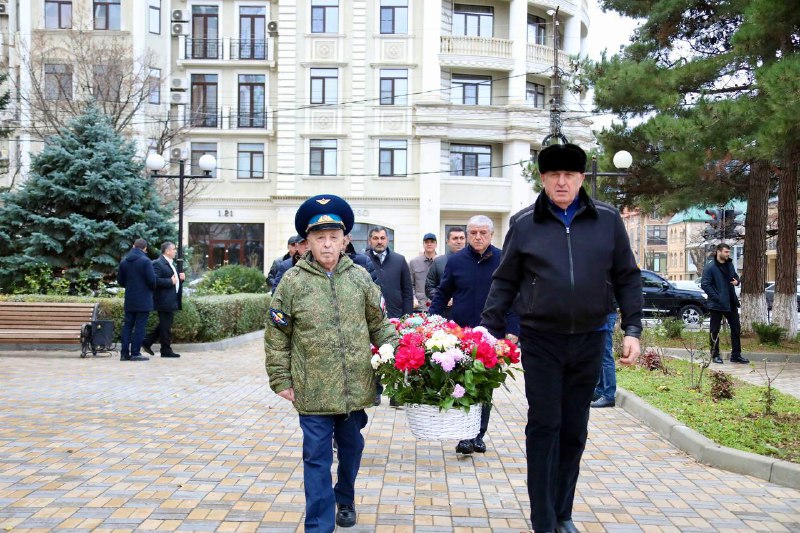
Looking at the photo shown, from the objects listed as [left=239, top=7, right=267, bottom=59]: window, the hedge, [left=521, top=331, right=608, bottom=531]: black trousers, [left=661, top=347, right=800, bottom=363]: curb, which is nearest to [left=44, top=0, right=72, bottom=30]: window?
[left=239, top=7, right=267, bottom=59]: window

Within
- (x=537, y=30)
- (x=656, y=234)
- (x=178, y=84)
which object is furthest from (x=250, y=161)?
(x=656, y=234)

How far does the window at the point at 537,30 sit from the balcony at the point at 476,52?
6.08 ft

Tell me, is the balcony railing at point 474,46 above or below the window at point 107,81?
above

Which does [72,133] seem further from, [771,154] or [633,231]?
[633,231]

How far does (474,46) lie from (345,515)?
33.8 meters

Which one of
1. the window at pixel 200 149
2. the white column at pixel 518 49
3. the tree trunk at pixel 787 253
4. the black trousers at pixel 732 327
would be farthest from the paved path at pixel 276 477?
the window at pixel 200 149

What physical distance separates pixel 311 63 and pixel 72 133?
18.8m

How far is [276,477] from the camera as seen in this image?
20.4 ft

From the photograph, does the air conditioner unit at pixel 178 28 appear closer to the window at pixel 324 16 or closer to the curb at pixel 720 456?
the window at pixel 324 16

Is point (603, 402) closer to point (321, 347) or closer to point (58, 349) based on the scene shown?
point (321, 347)

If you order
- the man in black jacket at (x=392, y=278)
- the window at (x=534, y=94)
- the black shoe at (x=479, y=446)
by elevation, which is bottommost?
the black shoe at (x=479, y=446)

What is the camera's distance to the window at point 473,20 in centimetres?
3738

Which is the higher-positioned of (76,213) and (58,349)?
Answer: (76,213)

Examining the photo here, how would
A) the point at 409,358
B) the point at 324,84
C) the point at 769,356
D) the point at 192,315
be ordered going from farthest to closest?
the point at 324,84 < the point at 192,315 < the point at 769,356 < the point at 409,358
